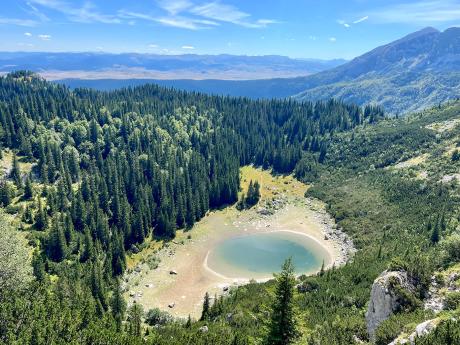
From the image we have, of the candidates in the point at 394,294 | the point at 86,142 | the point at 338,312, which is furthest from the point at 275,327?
the point at 86,142

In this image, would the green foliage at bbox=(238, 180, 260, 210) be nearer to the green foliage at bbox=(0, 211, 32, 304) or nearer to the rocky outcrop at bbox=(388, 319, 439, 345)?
the green foliage at bbox=(0, 211, 32, 304)

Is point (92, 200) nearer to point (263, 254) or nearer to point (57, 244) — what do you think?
point (57, 244)

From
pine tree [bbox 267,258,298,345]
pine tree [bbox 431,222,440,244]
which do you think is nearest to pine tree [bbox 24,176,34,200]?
pine tree [bbox 267,258,298,345]

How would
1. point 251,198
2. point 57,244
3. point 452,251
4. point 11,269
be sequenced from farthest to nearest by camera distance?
point 251,198
point 57,244
point 11,269
point 452,251

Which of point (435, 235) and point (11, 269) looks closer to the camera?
point (11, 269)

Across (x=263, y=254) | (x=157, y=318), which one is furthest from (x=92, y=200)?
(x=263, y=254)

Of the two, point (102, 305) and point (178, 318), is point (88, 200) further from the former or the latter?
point (178, 318)

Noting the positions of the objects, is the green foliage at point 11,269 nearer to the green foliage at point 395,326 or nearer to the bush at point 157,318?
the bush at point 157,318

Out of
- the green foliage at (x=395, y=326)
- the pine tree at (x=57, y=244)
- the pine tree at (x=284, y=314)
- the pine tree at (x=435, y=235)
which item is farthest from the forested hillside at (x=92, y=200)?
the pine tree at (x=435, y=235)
